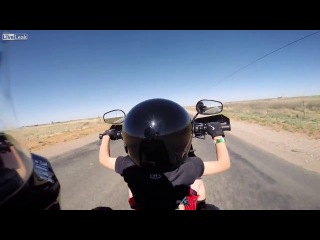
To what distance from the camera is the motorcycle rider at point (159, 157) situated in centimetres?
167

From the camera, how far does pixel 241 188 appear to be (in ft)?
18.2

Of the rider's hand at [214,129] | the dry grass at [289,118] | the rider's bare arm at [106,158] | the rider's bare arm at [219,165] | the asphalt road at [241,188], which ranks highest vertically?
the rider's hand at [214,129]

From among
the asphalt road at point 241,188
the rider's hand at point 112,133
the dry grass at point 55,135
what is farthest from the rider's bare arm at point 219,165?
the asphalt road at point 241,188

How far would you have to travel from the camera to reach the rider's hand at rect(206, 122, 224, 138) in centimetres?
233

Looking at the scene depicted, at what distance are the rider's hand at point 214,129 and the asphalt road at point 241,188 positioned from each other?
257cm

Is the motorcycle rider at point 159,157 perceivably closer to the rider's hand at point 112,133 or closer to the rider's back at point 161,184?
the rider's back at point 161,184

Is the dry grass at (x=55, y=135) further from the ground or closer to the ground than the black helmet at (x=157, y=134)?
closer to the ground

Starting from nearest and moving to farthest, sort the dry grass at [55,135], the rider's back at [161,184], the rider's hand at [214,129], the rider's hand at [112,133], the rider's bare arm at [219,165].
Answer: the rider's back at [161,184] → the rider's bare arm at [219,165] → the rider's hand at [214,129] → the rider's hand at [112,133] → the dry grass at [55,135]

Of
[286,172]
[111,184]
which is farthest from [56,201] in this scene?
[286,172]

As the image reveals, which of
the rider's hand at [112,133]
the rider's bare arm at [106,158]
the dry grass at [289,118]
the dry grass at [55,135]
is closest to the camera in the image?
the rider's bare arm at [106,158]
